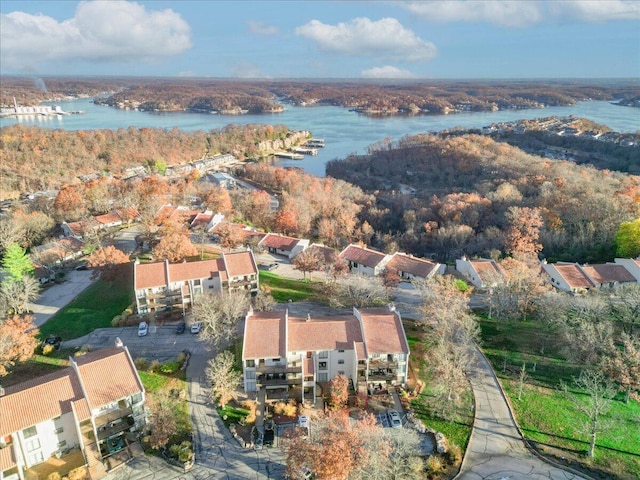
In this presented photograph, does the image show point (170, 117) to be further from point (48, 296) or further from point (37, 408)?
point (37, 408)

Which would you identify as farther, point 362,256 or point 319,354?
point 362,256

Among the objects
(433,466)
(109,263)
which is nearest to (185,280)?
(109,263)

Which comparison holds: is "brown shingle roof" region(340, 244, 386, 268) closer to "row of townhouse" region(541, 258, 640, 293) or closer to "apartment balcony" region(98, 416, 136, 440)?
"row of townhouse" region(541, 258, 640, 293)

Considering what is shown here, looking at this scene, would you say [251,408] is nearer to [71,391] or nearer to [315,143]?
[71,391]

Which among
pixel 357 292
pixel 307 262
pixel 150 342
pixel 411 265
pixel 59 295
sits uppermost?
pixel 307 262

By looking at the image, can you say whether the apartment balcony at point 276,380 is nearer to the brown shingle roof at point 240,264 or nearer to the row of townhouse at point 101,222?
the brown shingle roof at point 240,264

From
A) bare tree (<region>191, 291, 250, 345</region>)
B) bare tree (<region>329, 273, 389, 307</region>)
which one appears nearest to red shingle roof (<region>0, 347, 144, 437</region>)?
bare tree (<region>191, 291, 250, 345</region>)

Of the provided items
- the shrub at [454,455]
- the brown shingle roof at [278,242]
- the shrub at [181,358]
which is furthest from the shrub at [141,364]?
the brown shingle roof at [278,242]
